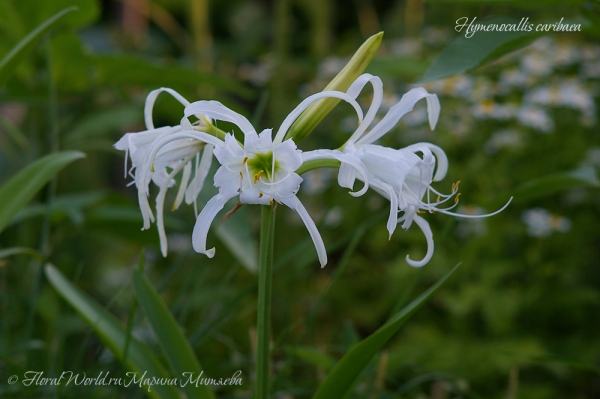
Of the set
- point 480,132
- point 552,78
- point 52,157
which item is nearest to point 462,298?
point 480,132

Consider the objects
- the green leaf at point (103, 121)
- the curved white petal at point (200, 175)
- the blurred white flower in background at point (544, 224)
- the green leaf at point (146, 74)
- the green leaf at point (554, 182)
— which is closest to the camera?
the curved white petal at point (200, 175)

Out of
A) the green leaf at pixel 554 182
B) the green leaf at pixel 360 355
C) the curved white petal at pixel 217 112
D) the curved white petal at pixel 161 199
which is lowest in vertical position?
the green leaf at pixel 554 182

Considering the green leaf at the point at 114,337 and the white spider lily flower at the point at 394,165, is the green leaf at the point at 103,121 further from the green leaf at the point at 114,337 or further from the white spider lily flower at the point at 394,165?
the white spider lily flower at the point at 394,165

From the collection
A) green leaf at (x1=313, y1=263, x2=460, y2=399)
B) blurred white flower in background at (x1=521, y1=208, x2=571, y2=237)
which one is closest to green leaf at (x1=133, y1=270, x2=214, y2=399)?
green leaf at (x1=313, y1=263, x2=460, y2=399)

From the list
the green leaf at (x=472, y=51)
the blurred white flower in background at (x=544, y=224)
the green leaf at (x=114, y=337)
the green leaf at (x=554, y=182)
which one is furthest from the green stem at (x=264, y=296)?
the blurred white flower in background at (x=544, y=224)

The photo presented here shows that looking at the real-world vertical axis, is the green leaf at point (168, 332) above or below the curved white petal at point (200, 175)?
below

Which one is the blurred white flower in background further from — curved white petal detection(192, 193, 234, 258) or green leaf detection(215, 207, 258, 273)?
curved white petal detection(192, 193, 234, 258)

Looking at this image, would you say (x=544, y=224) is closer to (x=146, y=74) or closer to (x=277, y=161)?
(x=146, y=74)
